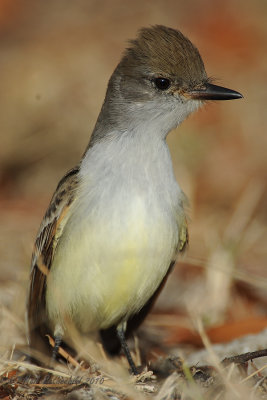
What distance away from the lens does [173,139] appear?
30.8 ft

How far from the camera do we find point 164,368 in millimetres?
5137

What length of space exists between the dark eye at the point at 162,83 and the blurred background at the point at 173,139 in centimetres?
129

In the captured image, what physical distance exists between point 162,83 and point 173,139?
13.3ft

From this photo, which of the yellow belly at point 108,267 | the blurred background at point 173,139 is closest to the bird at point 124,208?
the yellow belly at point 108,267

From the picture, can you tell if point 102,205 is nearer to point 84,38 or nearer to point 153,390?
point 153,390

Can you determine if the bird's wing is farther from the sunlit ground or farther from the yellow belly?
the sunlit ground

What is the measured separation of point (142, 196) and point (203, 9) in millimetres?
8698

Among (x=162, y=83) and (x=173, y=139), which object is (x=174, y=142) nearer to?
(x=173, y=139)

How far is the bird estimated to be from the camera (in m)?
4.93

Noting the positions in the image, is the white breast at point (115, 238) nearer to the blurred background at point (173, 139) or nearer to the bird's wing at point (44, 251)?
the bird's wing at point (44, 251)

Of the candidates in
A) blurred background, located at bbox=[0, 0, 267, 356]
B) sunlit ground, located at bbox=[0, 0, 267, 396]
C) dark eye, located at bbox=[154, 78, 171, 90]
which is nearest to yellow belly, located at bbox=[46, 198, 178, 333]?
blurred background, located at bbox=[0, 0, 267, 356]

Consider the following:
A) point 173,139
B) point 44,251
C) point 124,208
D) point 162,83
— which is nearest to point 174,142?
point 173,139

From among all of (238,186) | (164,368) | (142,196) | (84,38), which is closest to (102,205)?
(142,196)

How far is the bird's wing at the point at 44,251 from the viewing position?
519 cm
